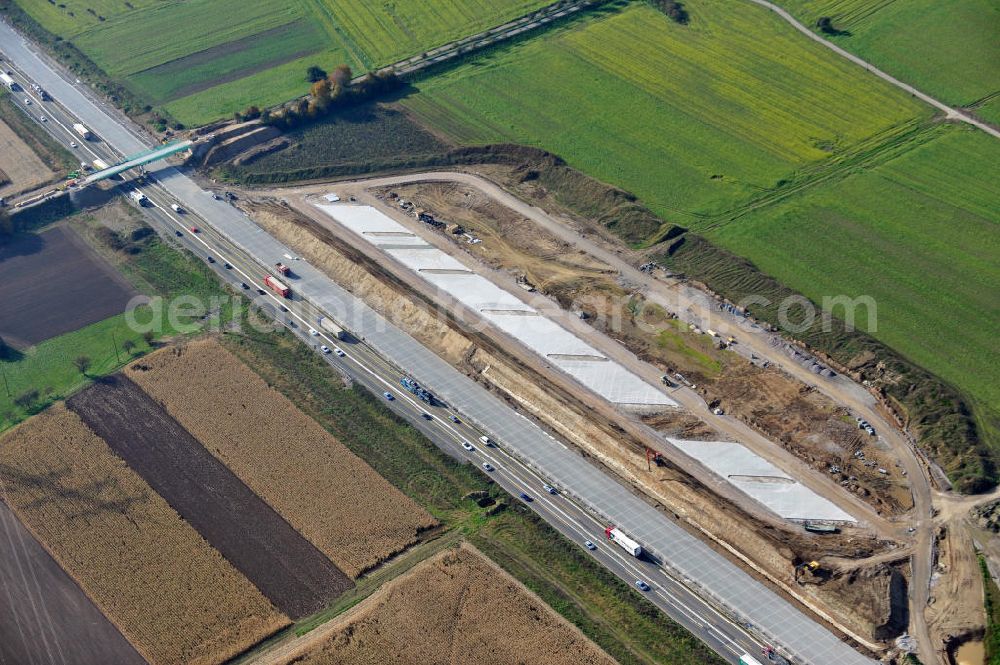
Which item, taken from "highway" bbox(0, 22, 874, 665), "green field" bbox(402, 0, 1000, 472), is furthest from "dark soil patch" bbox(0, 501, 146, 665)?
"green field" bbox(402, 0, 1000, 472)

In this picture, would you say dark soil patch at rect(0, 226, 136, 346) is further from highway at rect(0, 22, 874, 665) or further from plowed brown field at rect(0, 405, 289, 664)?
plowed brown field at rect(0, 405, 289, 664)

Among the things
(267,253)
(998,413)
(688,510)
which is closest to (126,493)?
(267,253)

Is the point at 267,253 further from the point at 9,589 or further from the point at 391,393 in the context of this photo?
the point at 9,589

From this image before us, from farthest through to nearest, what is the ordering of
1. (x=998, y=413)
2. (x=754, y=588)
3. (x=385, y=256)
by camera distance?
1. (x=385, y=256)
2. (x=998, y=413)
3. (x=754, y=588)

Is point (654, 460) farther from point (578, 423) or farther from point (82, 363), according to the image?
point (82, 363)

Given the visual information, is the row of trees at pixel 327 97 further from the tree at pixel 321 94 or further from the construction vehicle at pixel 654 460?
the construction vehicle at pixel 654 460
